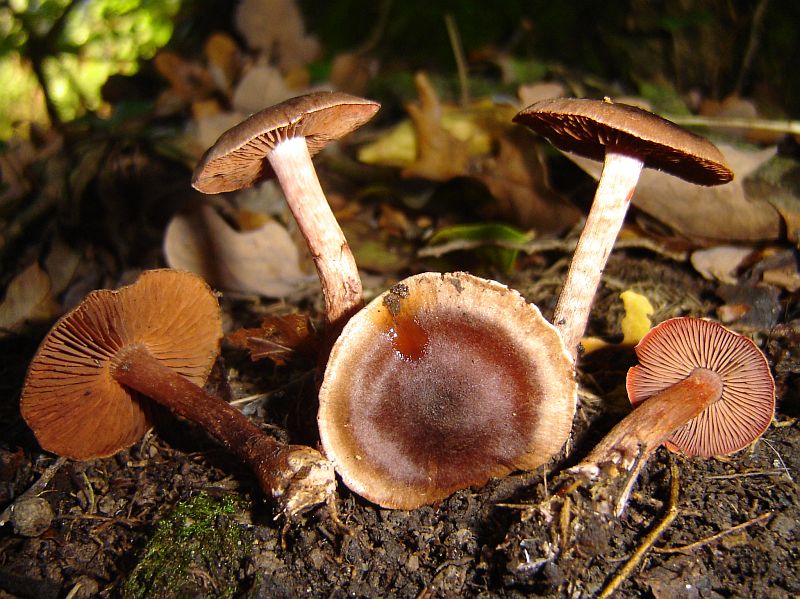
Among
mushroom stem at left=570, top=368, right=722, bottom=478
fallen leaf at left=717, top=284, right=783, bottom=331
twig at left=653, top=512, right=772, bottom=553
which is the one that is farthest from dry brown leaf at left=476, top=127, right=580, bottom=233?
twig at left=653, top=512, right=772, bottom=553

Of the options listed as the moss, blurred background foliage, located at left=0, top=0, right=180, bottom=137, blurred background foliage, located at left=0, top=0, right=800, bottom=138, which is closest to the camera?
the moss

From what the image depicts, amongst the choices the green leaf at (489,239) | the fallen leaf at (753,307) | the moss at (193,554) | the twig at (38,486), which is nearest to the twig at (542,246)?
the green leaf at (489,239)

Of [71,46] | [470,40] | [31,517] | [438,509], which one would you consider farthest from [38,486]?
[71,46]

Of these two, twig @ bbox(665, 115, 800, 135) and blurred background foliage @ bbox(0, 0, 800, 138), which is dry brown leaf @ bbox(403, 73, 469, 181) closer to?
twig @ bbox(665, 115, 800, 135)

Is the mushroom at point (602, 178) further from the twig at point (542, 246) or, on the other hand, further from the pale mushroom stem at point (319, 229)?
the pale mushroom stem at point (319, 229)

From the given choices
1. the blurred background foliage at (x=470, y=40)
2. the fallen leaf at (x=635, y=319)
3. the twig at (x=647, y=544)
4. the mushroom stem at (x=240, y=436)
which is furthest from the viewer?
the blurred background foliage at (x=470, y=40)

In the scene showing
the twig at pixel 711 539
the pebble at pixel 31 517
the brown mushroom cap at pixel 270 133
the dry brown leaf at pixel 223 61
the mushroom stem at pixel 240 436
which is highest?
the brown mushroom cap at pixel 270 133
